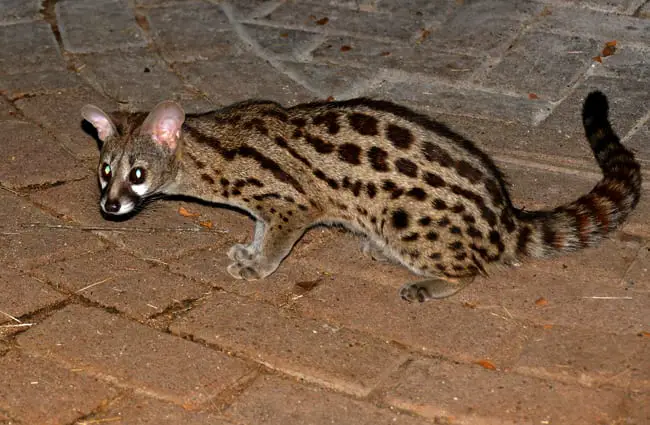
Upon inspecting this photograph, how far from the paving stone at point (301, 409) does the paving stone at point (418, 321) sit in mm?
537

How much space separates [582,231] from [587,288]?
1.29ft

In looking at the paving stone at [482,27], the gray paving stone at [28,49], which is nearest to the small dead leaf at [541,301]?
the paving stone at [482,27]

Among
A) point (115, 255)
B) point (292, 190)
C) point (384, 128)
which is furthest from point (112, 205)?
point (384, 128)

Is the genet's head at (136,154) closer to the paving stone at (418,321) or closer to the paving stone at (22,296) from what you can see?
the paving stone at (22,296)

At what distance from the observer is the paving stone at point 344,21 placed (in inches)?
334

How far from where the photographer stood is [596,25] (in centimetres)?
843

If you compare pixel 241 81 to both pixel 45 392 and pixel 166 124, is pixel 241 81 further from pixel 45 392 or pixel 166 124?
pixel 45 392

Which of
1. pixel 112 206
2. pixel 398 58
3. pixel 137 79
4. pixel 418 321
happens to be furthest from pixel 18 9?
pixel 418 321

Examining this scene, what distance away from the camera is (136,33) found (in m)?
8.46

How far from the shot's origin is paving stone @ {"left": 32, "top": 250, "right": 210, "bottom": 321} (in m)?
5.48

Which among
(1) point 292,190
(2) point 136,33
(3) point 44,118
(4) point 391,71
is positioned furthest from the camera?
(2) point 136,33

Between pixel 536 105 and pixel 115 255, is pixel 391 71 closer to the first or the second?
pixel 536 105

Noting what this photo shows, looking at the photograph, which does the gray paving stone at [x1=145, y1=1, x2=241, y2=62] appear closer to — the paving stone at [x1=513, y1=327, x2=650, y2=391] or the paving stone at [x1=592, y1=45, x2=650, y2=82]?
the paving stone at [x1=592, y1=45, x2=650, y2=82]

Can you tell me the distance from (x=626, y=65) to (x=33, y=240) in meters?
4.33
